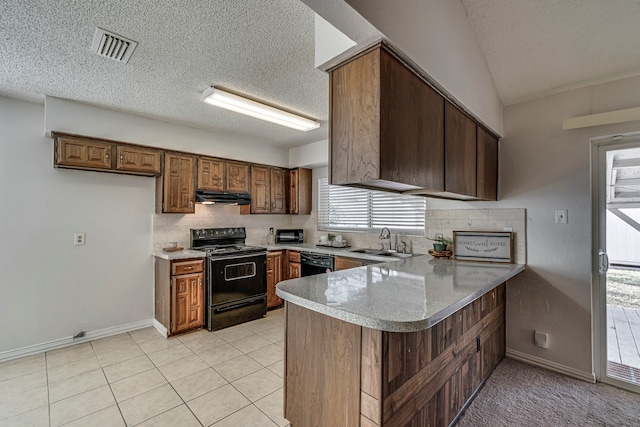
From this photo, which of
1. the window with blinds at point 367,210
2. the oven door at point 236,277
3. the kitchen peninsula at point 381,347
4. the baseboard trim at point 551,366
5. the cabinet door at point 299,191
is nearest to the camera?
the kitchen peninsula at point 381,347

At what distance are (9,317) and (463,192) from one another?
14.0 ft

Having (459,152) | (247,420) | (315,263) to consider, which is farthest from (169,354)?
(459,152)

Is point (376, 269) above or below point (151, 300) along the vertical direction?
above

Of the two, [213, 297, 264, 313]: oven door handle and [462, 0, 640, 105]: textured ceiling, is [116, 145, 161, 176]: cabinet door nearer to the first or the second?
[213, 297, 264, 313]: oven door handle

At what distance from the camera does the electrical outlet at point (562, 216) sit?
2492mm

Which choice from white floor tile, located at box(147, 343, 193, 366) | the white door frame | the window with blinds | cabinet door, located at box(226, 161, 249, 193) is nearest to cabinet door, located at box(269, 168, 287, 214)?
cabinet door, located at box(226, 161, 249, 193)

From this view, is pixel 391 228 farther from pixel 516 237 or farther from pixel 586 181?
pixel 586 181

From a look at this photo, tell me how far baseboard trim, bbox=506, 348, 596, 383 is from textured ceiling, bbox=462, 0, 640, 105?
2.38 meters

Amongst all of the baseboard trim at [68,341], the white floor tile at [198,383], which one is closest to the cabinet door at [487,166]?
the white floor tile at [198,383]

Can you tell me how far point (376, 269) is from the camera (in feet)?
7.52

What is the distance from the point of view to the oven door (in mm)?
3480

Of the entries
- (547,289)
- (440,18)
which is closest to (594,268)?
(547,289)

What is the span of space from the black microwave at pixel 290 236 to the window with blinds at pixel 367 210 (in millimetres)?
395

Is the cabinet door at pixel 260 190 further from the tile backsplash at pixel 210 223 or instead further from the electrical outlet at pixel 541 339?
the electrical outlet at pixel 541 339
